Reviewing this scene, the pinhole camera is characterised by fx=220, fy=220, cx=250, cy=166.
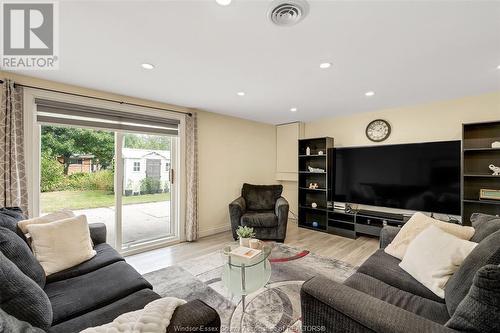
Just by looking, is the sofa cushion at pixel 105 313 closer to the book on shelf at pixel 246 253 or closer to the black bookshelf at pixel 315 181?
the book on shelf at pixel 246 253

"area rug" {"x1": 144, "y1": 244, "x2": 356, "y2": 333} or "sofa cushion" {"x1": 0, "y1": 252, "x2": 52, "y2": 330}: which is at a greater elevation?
"sofa cushion" {"x1": 0, "y1": 252, "x2": 52, "y2": 330}

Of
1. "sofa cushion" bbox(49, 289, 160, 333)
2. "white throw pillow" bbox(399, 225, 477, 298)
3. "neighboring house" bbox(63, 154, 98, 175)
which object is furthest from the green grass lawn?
"white throw pillow" bbox(399, 225, 477, 298)

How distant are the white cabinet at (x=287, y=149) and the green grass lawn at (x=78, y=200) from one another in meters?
3.05

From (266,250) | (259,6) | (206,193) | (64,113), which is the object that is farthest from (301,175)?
(64,113)

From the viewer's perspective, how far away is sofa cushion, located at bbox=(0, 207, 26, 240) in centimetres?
156

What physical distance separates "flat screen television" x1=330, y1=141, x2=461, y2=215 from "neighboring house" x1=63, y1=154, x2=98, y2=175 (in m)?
3.93

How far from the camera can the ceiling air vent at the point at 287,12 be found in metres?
1.35

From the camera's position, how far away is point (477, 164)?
3.00 meters

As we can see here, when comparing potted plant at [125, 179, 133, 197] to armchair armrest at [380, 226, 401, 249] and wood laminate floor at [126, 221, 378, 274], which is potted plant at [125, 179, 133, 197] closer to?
wood laminate floor at [126, 221, 378, 274]

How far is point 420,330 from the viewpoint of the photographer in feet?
2.90

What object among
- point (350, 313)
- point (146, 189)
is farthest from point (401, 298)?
point (146, 189)

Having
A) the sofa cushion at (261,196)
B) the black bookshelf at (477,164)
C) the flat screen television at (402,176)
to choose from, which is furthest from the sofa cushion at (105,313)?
the black bookshelf at (477,164)

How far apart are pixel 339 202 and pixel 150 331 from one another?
12.8 feet

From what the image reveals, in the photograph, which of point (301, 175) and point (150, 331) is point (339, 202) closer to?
point (301, 175)
